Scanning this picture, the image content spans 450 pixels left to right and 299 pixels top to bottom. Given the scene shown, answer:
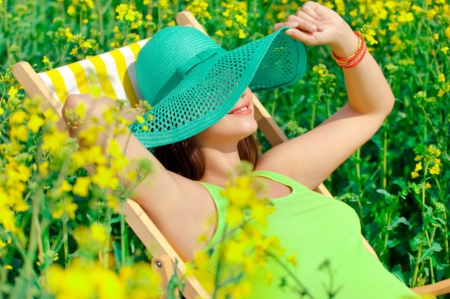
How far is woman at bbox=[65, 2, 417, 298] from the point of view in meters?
1.86

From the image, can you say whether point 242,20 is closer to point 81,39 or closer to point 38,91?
point 81,39

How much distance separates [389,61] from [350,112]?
1125 mm

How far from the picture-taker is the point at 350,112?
2416 mm

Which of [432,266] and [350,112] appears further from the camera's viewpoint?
[432,266]

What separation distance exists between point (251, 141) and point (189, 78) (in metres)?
0.36

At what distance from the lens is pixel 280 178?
2.19 m

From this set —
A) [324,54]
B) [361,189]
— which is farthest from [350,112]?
[324,54]

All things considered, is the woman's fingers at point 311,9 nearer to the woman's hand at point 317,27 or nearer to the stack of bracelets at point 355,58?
the woman's hand at point 317,27

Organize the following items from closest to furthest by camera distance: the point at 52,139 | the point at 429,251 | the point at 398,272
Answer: the point at 52,139, the point at 429,251, the point at 398,272

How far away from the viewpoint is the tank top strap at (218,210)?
6.12 feet

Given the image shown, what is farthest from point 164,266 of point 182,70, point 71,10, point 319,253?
point 71,10

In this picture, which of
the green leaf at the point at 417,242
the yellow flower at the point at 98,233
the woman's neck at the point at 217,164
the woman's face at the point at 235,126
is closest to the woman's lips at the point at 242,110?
the woman's face at the point at 235,126

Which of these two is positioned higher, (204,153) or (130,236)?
(204,153)

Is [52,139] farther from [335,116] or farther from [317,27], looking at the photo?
[335,116]
